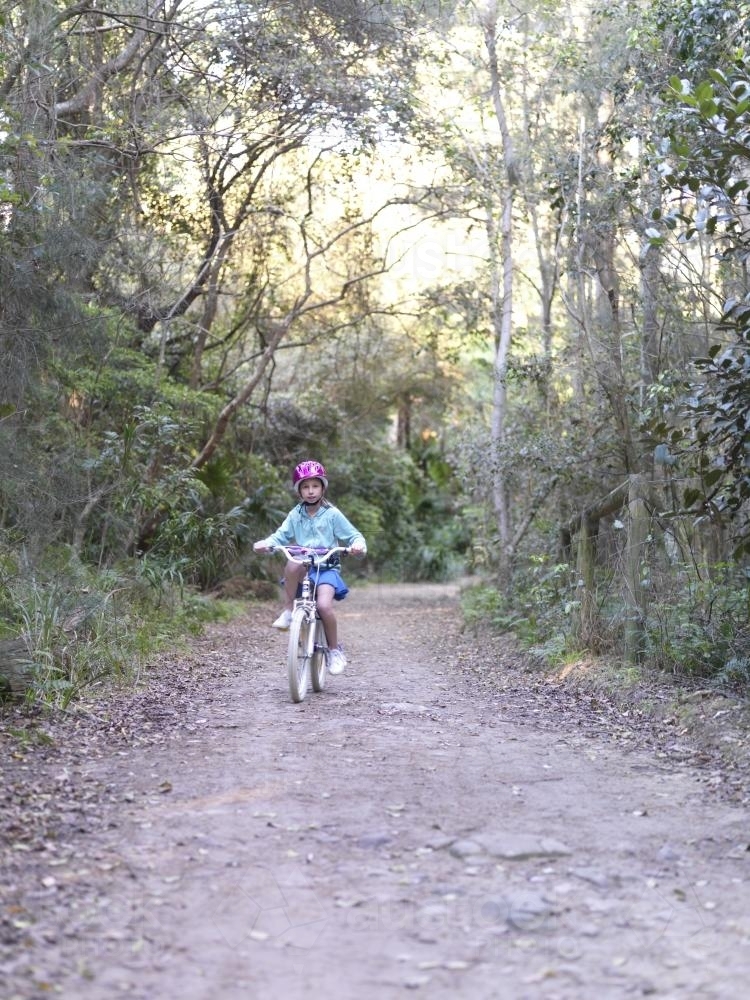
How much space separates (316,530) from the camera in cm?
930

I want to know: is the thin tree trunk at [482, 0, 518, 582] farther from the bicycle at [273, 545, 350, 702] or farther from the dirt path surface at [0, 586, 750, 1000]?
the dirt path surface at [0, 586, 750, 1000]

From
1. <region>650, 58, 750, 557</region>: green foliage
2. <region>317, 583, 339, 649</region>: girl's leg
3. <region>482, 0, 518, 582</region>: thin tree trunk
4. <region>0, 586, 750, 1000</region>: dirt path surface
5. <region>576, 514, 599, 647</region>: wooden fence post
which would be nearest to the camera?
<region>0, 586, 750, 1000</region>: dirt path surface

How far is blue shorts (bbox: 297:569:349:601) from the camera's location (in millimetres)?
9133

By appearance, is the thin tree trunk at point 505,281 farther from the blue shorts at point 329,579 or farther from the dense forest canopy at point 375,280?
the blue shorts at point 329,579

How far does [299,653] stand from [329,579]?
32.4 inches

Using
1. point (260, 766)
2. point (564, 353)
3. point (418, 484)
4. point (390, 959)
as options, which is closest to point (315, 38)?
point (564, 353)

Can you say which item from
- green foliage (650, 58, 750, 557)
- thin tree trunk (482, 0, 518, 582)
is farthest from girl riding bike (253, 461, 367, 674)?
thin tree trunk (482, 0, 518, 582)

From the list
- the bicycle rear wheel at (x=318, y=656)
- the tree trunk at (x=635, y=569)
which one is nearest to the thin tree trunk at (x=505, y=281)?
the tree trunk at (x=635, y=569)

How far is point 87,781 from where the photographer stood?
6062mm

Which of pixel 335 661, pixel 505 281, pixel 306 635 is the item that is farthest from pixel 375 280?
pixel 306 635

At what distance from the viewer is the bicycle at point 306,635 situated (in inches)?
337

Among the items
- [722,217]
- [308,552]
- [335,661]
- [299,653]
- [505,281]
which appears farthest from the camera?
[505,281]

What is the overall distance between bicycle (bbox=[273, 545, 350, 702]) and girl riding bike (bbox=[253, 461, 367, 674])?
0.20 feet

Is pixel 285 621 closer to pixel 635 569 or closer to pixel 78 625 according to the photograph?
pixel 78 625
